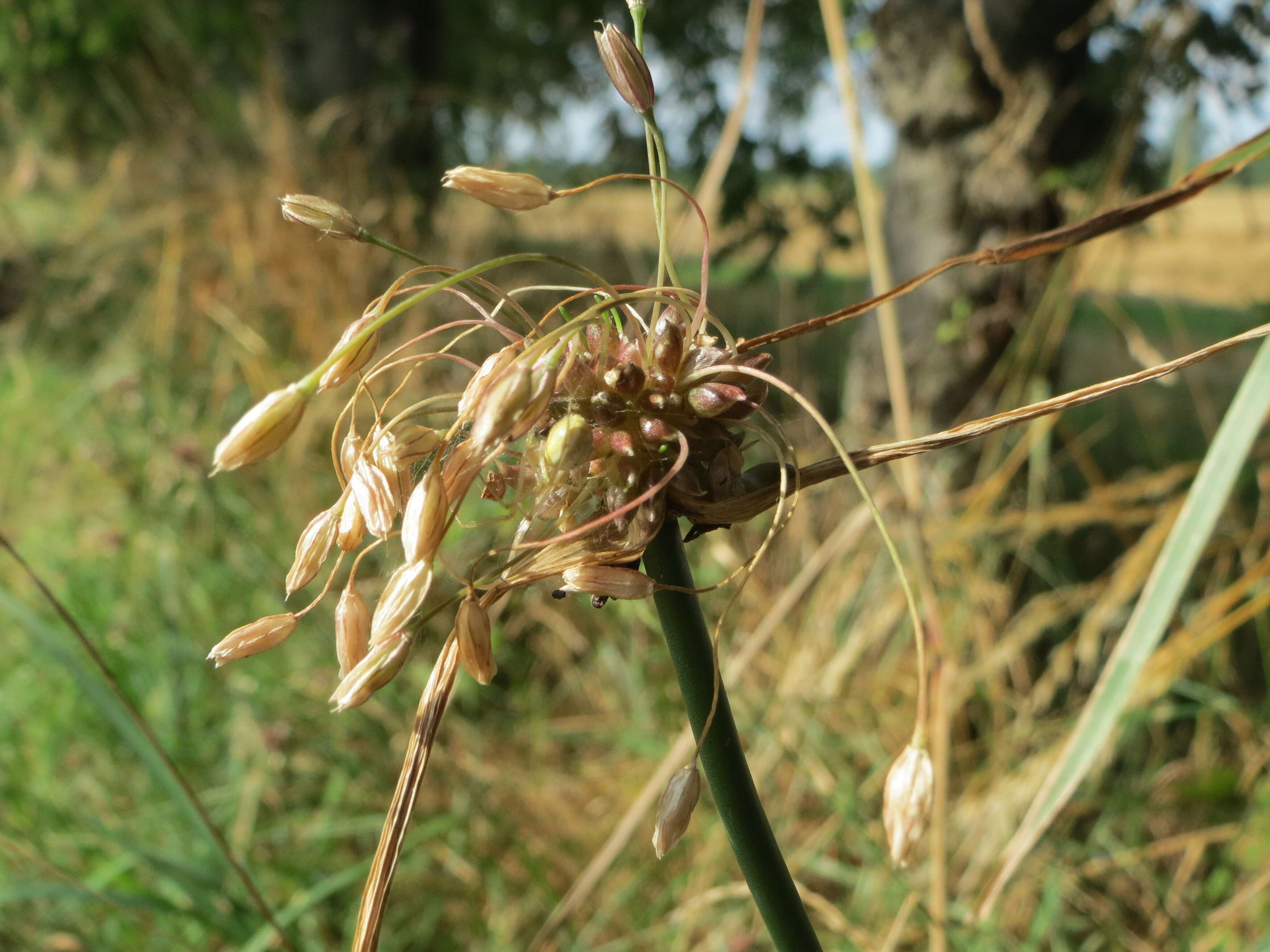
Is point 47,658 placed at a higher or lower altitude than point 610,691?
higher

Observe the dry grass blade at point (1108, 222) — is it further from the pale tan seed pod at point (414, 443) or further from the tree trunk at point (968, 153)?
the tree trunk at point (968, 153)

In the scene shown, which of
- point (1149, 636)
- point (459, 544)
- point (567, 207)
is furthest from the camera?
point (567, 207)

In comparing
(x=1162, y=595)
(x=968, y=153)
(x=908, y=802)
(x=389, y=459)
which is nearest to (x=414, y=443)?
(x=389, y=459)

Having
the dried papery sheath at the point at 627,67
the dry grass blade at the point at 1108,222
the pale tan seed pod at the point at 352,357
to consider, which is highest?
the dried papery sheath at the point at 627,67

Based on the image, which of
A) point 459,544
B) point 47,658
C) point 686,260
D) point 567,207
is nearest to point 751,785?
point 459,544

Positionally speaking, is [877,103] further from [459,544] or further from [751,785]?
[751,785]

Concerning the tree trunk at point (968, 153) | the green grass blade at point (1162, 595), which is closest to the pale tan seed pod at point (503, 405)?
the green grass blade at point (1162, 595)

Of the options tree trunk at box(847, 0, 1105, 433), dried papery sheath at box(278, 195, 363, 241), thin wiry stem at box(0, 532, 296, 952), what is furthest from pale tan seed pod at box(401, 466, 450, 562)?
tree trunk at box(847, 0, 1105, 433)
